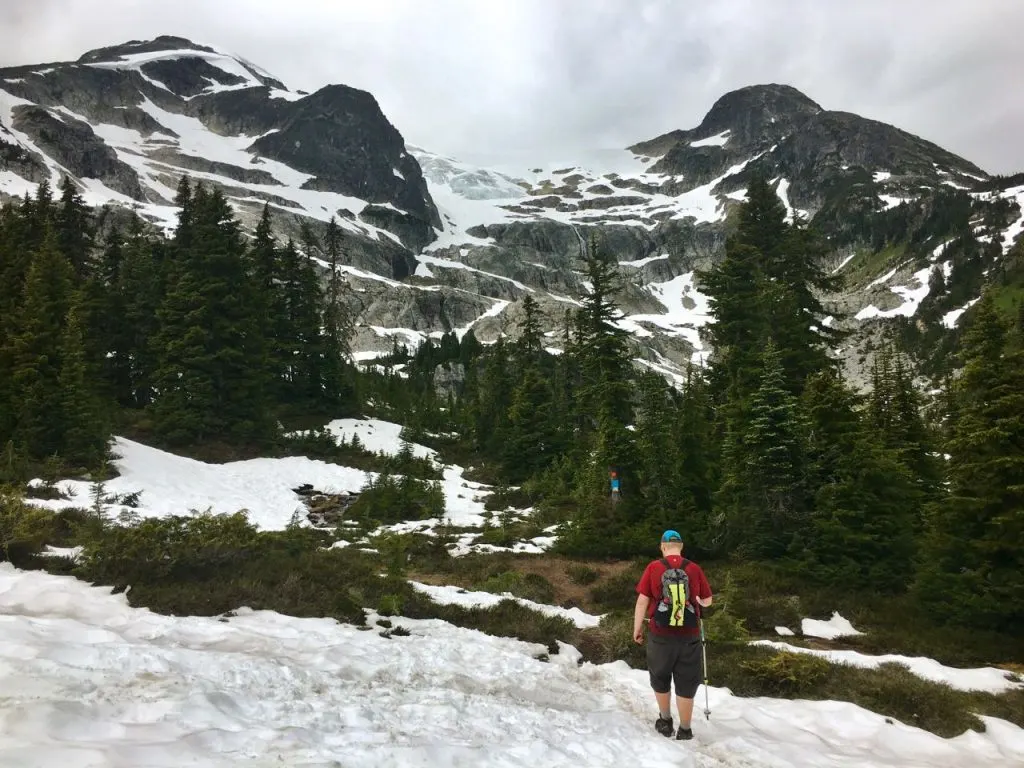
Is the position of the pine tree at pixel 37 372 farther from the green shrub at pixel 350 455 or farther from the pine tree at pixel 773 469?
the pine tree at pixel 773 469

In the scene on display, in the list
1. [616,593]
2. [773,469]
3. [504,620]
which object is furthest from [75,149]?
[773,469]

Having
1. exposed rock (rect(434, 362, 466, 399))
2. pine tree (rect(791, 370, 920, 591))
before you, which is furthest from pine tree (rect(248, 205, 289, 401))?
exposed rock (rect(434, 362, 466, 399))

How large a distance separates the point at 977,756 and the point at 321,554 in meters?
12.2

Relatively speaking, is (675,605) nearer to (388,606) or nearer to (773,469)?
(388,606)

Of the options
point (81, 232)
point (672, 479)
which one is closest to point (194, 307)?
point (81, 232)

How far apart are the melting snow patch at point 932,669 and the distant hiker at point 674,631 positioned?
3883mm

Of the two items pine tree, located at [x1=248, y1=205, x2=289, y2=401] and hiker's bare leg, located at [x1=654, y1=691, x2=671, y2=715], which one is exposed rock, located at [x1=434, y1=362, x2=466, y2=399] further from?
hiker's bare leg, located at [x1=654, y1=691, x2=671, y2=715]

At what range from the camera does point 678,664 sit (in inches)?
252

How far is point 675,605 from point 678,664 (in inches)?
28.1

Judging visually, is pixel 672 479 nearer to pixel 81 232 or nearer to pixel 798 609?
pixel 798 609

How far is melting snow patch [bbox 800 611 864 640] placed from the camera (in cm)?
1070

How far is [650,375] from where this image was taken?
24.2m

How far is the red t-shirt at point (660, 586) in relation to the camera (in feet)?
21.1

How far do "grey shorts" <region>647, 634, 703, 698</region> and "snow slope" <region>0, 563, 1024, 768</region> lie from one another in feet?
1.73
